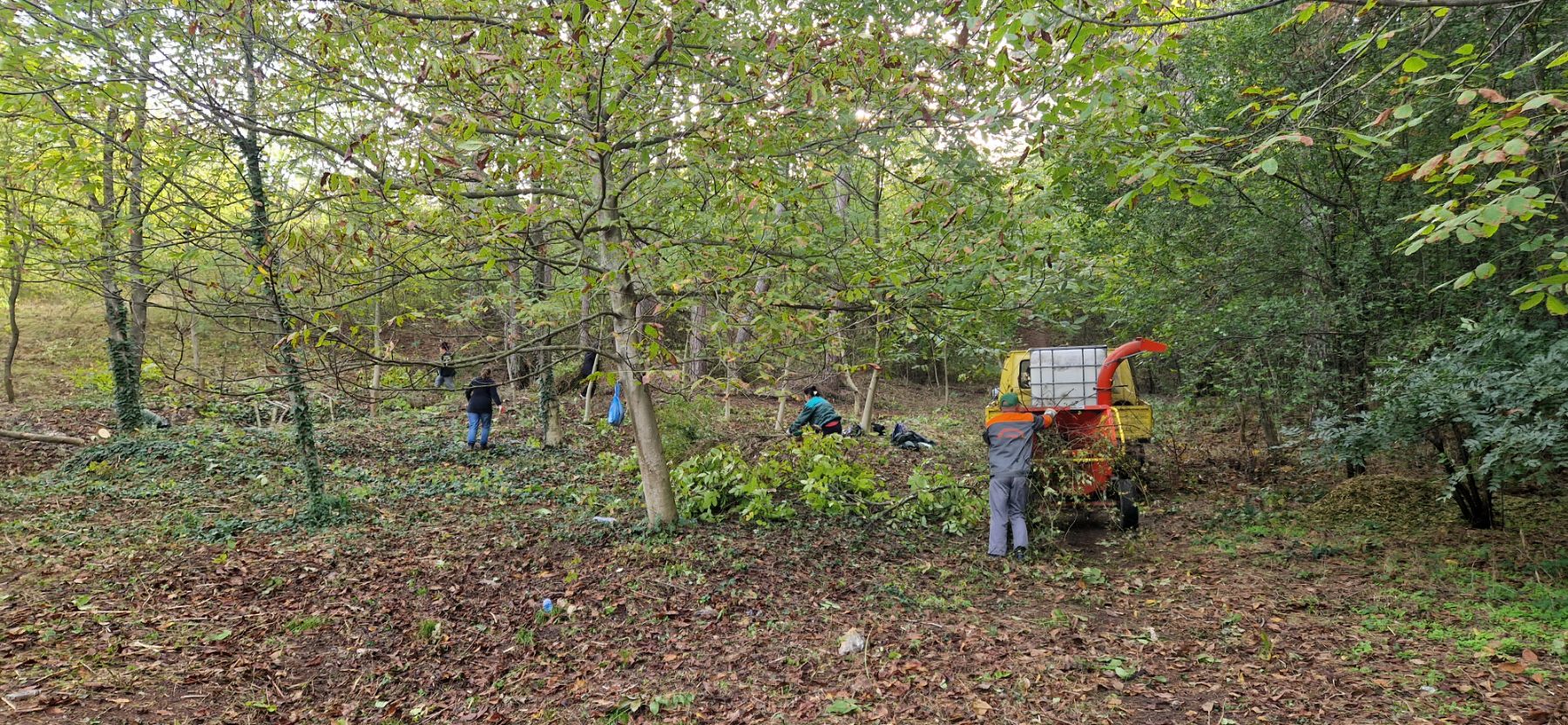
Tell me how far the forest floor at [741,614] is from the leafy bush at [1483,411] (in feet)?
2.90

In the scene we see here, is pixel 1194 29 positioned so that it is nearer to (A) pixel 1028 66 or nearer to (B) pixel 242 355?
(A) pixel 1028 66

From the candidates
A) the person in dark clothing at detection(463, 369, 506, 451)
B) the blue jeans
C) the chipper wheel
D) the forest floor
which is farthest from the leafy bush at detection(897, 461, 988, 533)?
the blue jeans

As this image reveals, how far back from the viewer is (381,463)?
10664mm

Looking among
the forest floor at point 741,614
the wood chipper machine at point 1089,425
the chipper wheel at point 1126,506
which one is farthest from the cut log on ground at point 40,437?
the chipper wheel at point 1126,506

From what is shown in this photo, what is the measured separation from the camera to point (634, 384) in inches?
271

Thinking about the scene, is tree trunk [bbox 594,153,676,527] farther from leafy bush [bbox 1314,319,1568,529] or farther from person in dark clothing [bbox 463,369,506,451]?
leafy bush [bbox 1314,319,1568,529]

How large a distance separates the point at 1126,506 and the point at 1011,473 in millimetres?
1874

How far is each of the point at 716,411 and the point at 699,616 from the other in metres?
9.67

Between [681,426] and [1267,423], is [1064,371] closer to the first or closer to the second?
[1267,423]

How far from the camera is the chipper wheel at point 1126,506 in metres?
8.13

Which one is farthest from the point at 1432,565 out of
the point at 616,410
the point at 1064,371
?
the point at 616,410

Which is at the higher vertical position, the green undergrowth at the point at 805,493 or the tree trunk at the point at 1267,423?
the tree trunk at the point at 1267,423

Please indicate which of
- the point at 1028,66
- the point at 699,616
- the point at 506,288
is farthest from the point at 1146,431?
the point at 506,288

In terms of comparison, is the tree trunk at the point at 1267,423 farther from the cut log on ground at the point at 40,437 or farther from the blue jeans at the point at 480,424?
the cut log on ground at the point at 40,437
